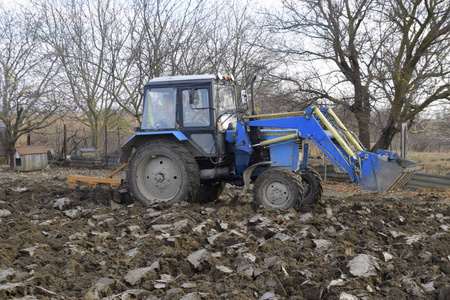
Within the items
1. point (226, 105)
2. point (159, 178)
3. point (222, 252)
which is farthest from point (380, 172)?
point (159, 178)

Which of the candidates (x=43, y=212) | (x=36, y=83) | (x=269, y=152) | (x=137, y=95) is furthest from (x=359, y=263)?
(x=36, y=83)

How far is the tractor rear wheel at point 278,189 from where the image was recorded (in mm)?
7168

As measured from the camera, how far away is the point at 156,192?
8117 millimetres

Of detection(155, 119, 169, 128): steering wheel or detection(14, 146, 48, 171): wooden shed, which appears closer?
detection(155, 119, 169, 128): steering wheel

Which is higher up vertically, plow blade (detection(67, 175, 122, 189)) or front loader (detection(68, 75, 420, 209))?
front loader (detection(68, 75, 420, 209))

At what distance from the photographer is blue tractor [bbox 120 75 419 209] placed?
Answer: 741cm

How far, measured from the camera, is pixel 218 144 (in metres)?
7.86

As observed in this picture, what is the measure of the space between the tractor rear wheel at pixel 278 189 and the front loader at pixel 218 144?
2cm

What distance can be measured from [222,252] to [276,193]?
2445 millimetres

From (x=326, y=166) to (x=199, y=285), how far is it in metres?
8.96

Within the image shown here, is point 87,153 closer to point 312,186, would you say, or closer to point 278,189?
point 312,186

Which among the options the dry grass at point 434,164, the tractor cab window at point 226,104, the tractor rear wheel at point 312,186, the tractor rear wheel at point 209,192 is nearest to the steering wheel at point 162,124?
the tractor cab window at point 226,104

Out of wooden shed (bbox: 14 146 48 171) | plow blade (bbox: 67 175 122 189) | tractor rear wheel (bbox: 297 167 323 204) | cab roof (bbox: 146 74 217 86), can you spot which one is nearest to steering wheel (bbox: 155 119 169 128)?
cab roof (bbox: 146 74 217 86)

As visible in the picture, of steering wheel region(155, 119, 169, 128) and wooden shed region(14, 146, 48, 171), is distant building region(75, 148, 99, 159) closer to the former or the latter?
wooden shed region(14, 146, 48, 171)
